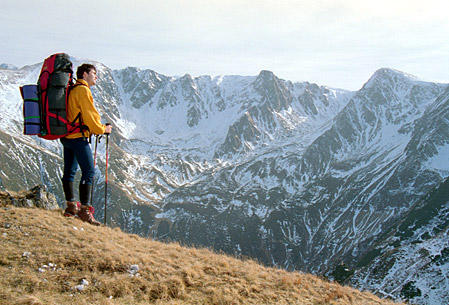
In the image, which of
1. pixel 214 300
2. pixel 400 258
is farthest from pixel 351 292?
pixel 400 258

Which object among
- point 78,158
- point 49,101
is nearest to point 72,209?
point 78,158

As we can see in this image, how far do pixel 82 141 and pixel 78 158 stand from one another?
0.71 meters

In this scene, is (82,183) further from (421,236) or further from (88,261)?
(421,236)

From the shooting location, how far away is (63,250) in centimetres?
1115

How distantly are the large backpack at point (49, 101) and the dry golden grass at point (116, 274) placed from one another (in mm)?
3455

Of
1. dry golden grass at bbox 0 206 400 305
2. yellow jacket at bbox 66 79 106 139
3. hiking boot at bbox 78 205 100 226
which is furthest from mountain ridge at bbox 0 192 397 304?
yellow jacket at bbox 66 79 106 139

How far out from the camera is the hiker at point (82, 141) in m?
12.2

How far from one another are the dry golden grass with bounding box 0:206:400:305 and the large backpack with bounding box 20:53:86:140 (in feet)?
11.3

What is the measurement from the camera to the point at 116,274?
10586 millimetres

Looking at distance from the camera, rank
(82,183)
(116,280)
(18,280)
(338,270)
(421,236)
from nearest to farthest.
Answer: (18,280) < (116,280) < (82,183) < (338,270) < (421,236)

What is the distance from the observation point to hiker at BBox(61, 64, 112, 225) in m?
12.2

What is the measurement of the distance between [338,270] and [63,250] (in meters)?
124

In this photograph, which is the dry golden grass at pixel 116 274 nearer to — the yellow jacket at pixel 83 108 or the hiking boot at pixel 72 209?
the hiking boot at pixel 72 209

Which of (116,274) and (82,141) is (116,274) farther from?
(82,141)
